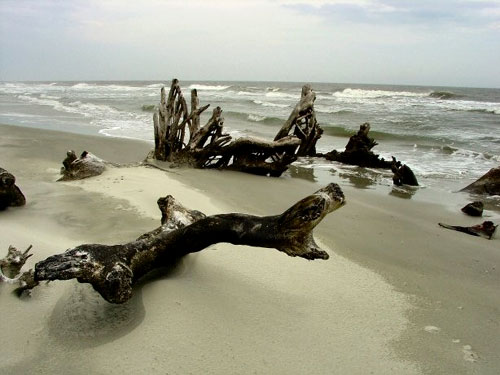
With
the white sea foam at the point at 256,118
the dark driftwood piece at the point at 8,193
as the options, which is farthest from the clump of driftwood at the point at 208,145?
the white sea foam at the point at 256,118

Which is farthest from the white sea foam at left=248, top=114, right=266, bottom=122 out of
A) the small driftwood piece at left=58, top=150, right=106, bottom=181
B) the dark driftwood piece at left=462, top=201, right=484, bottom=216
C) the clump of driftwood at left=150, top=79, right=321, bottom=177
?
the dark driftwood piece at left=462, top=201, right=484, bottom=216

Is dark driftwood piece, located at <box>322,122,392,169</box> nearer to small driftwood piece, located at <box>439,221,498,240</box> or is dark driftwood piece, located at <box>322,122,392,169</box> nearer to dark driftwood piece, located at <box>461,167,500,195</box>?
dark driftwood piece, located at <box>461,167,500,195</box>

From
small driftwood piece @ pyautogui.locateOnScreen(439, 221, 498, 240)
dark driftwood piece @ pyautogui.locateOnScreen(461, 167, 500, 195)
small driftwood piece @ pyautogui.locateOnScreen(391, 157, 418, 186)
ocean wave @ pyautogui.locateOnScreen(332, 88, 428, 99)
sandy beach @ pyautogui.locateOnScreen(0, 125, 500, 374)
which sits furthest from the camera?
ocean wave @ pyautogui.locateOnScreen(332, 88, 428, 99)

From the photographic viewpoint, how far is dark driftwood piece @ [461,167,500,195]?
747 cm

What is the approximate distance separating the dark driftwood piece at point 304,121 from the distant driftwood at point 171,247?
688 centimetres

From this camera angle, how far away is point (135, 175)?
674cm

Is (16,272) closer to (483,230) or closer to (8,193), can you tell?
(8,193)

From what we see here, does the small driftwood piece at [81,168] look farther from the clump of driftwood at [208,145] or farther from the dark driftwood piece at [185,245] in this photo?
the dark driftwood piece at [185,245]

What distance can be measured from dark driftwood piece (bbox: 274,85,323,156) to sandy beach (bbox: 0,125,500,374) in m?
4.97

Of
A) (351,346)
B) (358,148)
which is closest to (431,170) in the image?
(358,148)

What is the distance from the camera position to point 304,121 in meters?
10.2

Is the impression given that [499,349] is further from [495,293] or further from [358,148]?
[358,148]

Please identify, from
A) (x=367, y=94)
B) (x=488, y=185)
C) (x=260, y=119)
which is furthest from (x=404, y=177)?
(x=367, y=94)

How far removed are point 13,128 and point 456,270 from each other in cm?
1290
